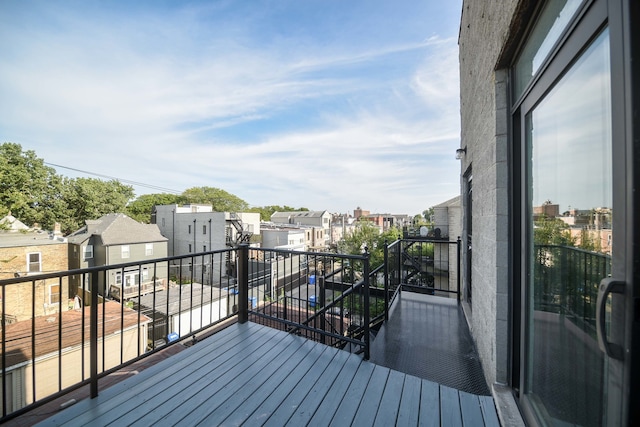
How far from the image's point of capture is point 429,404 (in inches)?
67.9

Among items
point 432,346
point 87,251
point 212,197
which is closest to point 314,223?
point 212,197

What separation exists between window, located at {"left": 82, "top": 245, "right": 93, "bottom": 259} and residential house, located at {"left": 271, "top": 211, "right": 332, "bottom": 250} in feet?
60.5

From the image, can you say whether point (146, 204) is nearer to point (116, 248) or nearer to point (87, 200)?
point (87, 200)

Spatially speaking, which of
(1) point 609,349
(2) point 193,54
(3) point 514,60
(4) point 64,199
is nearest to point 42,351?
(2) point 193,54

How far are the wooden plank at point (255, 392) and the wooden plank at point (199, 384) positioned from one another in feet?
0.37

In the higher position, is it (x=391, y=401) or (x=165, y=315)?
(x=391, y=401)

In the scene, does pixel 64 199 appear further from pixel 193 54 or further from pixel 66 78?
pixel 193 54

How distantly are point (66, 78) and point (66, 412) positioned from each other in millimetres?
12412

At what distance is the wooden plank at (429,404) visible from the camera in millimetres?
1573

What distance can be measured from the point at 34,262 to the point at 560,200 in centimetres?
2062

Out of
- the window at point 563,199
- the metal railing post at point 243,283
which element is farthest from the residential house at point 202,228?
the window at point 563,199

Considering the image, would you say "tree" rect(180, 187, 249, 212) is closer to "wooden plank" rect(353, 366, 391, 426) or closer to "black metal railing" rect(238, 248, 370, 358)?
"black metal railing" rect(238, 248, 370, 358)

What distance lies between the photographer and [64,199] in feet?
78.3

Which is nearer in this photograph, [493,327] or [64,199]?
[493,327]
